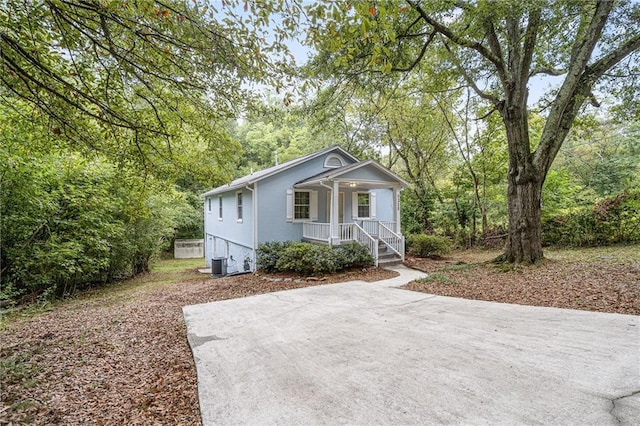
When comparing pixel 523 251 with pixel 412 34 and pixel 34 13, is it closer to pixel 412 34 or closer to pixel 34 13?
pixel 412 34

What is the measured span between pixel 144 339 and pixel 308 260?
17.7 ft

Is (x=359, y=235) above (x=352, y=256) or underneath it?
above

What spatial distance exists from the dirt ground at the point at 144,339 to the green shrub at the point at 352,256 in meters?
0.72

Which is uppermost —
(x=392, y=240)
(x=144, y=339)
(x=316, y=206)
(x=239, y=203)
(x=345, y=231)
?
(x=239, y=203)

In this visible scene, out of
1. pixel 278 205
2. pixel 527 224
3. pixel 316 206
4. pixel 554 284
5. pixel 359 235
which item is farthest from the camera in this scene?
pixel 316 206

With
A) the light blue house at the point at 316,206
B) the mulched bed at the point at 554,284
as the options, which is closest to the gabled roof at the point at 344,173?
the light blue house at the point at 316,206

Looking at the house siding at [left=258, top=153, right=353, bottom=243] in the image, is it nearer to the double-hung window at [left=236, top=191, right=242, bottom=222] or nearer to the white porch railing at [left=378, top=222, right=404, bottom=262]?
the double-hung window at [left=236, top=191, right=242, bottom=222]

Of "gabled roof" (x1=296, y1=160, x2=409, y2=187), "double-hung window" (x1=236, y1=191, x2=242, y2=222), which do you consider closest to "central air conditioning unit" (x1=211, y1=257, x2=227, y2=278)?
"double-hung window" (x1=236, y1=191, x2=242, y2=222)

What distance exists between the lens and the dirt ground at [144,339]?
267cm

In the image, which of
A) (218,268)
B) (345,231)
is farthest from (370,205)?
(218,268)

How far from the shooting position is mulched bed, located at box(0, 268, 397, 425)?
8.43ft

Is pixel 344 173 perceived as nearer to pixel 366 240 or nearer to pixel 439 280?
pixel 366 240

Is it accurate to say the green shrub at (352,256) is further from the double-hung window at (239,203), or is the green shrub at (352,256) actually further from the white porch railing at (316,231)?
the double-hung window at (239,203)

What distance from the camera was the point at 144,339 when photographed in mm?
4387
